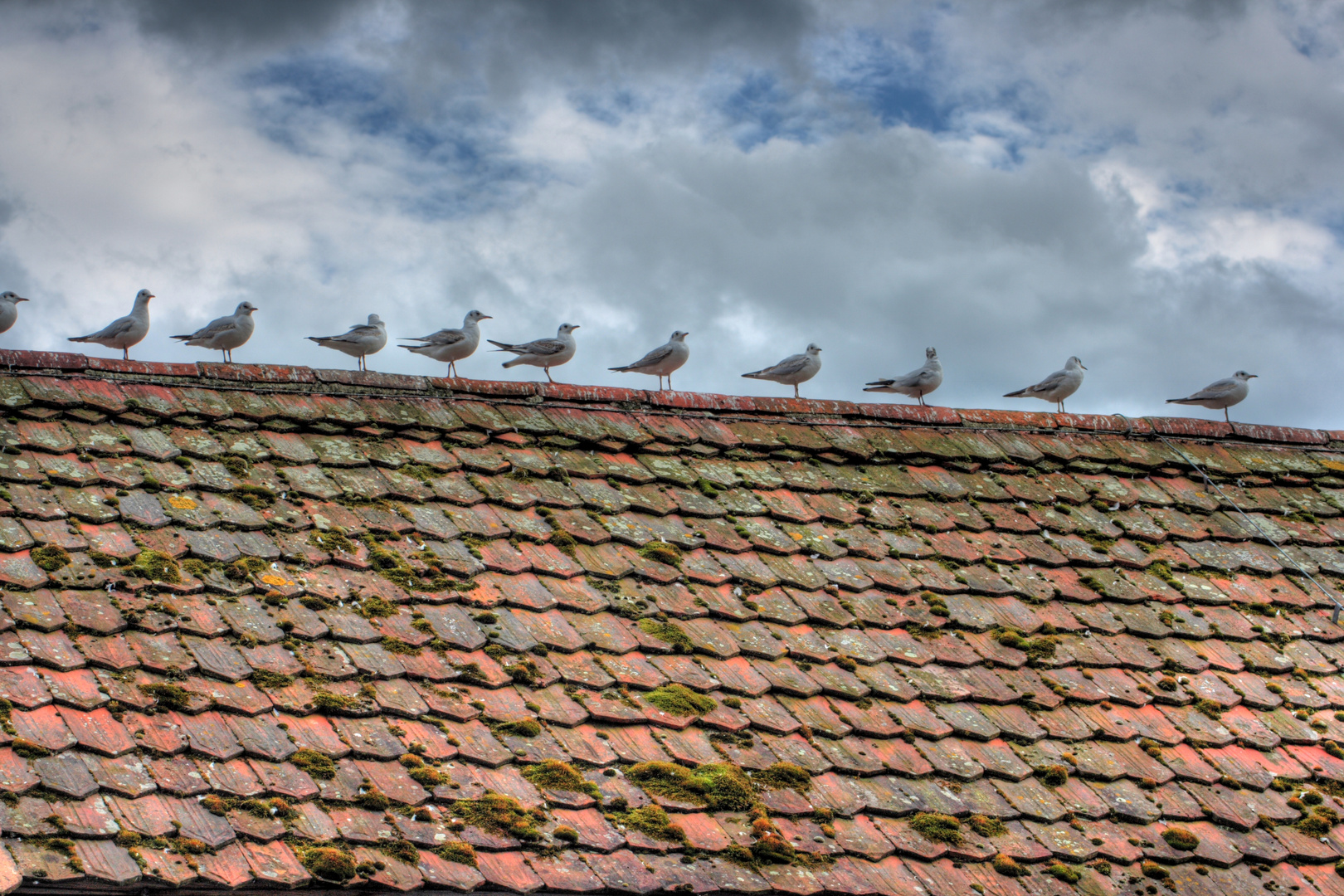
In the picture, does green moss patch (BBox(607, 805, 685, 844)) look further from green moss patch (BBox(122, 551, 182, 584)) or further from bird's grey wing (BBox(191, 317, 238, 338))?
bird's grey wing (BBox(191, 317, 238, 338))

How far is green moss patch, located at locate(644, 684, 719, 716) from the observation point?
4.35 meters

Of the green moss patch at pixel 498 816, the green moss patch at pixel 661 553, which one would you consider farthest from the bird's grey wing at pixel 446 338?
the green moss patch at pixel 498 816

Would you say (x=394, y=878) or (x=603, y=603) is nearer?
(x=394, y=878)

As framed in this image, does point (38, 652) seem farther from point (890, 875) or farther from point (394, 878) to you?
point (890, 875)

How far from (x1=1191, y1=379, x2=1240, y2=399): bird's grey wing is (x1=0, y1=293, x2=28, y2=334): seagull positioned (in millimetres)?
10273

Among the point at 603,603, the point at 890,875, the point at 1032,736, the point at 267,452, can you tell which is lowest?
the point at 890,875

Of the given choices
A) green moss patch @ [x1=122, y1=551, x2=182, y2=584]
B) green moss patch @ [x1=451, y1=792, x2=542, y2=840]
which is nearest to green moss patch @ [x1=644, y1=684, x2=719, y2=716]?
green moss patch @ [x1=451, y1=792, x2=542, y2=840]

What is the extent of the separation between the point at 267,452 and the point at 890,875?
3285 mm

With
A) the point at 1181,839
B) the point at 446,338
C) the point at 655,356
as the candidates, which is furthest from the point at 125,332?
the point at 1181,839

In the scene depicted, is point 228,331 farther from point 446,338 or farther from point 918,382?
point 918,382

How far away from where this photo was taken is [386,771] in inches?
148

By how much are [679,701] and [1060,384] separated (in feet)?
22.6

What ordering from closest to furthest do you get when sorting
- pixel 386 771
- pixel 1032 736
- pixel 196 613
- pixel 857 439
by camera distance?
1. pixel 386 771
2. pixel 196 613
3. pixel 1032 736
4. pixel 857 439

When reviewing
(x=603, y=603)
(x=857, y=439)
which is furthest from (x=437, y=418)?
(x=857, y=439)
